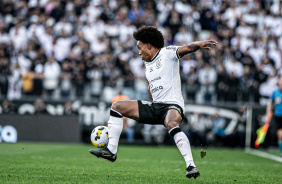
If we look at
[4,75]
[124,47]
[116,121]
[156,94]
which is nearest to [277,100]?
[156,94]

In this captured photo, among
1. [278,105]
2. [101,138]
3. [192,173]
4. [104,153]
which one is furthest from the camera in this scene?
[278,105]

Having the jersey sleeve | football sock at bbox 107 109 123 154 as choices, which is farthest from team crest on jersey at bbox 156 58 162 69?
football sock at bbox 107 109 123 154

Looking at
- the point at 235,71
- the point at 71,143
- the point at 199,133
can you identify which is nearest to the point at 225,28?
the point at 235,71

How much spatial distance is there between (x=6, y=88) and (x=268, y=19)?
39.2ft

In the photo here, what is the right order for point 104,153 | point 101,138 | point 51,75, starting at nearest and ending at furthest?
point 104,153 < point 101,138 < point 51,75

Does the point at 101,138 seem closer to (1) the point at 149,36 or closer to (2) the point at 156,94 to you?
(2) the point at 156,94

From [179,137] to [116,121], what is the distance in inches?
45.2

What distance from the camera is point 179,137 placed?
652 cm

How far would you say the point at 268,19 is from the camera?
20.9 meters

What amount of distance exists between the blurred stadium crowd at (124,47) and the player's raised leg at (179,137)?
10041 mm

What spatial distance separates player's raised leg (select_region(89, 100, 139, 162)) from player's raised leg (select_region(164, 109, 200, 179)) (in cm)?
59

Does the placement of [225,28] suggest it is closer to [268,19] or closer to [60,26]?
[268,19]

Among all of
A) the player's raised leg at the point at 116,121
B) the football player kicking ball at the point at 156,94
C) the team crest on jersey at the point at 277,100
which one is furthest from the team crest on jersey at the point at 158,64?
the team crest on jersey at the point at 277,100

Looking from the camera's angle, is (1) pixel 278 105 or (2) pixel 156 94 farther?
(1) pixel 278 105
